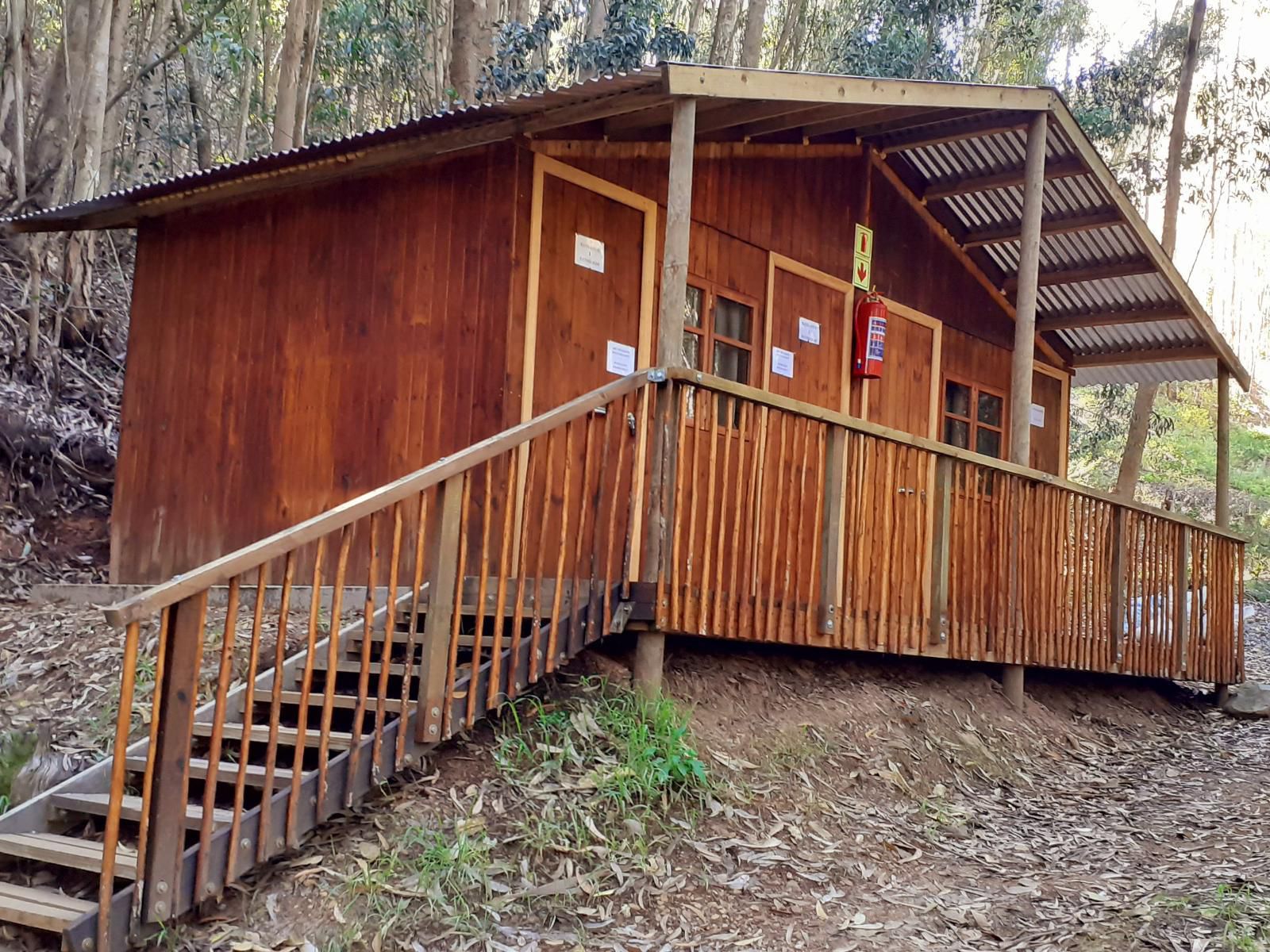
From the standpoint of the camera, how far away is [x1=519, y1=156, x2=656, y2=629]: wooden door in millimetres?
7051

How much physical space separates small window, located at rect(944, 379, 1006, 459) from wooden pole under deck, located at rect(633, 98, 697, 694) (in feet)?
18.3

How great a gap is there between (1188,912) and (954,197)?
699cm

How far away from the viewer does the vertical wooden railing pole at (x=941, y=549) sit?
7562 mm

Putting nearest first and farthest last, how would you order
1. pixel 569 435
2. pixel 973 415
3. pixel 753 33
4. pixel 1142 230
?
1. pixel 569 435
2. pixel 1142 230
3. pixel 973 415
4. pixel 753 33

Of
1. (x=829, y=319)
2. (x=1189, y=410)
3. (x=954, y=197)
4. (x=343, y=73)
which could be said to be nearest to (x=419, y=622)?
(x=829, y=319)

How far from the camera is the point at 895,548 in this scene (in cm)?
727

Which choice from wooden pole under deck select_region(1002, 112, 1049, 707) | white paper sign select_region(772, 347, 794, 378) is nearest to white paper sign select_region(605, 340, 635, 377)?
white paper sign select_region(772, 347, 794, 378)

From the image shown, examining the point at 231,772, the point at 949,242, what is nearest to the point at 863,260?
the point at 949,242

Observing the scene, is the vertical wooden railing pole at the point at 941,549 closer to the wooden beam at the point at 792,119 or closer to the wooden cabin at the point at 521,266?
the wooden cabin at the point at 521,266

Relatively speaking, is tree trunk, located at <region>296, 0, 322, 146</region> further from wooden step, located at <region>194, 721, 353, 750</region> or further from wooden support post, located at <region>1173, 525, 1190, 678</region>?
wooden step, located at <region>194, 721, 353, 750</region>

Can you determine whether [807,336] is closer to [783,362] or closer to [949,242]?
[783,362]

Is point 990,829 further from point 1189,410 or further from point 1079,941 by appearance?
point 1189,410

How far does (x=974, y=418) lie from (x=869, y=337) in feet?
7.54

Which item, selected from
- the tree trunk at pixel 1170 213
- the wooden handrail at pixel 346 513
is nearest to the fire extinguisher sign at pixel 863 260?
the wooden handrail at pixel 346 513
